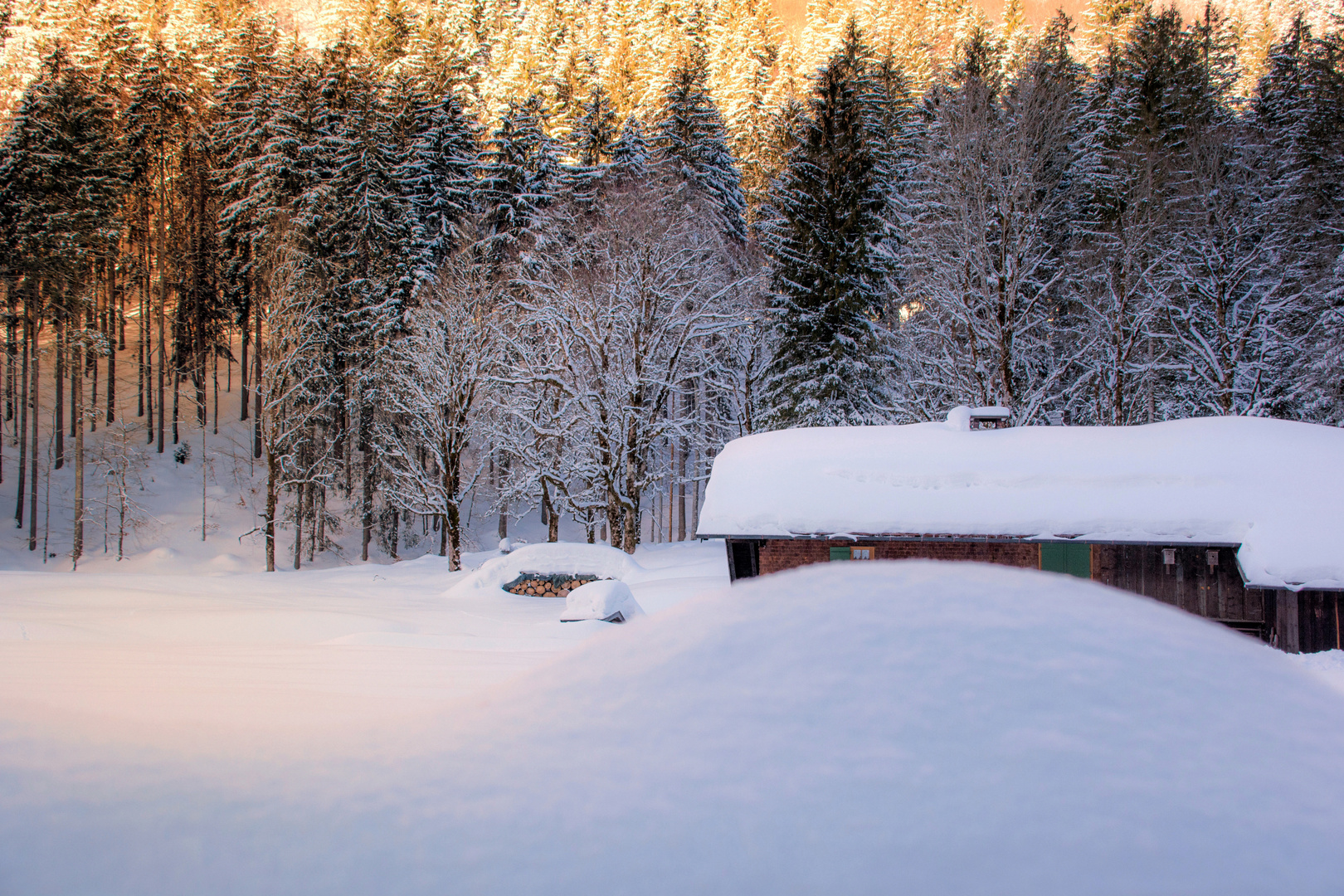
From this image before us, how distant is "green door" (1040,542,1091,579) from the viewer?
12711 millimetres

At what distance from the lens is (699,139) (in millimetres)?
30844

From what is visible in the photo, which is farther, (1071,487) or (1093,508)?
(1071,487)

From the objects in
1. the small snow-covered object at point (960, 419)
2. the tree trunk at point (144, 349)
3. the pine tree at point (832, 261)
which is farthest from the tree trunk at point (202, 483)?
the small snow-covered object at point (960, 419)

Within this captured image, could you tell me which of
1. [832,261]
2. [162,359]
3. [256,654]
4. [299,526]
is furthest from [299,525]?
[832,261]

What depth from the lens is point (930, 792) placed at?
62.6 inches

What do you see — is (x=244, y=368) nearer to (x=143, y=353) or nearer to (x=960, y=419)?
(x=143, y=353)

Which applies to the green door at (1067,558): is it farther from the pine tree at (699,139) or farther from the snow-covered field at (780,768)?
the pine tree at (699,139)

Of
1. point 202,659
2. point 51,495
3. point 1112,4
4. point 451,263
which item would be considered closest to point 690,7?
point 1112,4

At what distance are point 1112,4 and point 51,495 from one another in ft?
167

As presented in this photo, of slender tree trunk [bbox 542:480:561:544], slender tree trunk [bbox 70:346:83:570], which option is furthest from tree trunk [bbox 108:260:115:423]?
slender tree trunk [bbox 542:480:561:544]

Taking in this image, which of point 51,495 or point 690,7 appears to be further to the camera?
point 690,7

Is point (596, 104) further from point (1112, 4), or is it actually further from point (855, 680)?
point (855, 680)

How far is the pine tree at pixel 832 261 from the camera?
23375 millimetres

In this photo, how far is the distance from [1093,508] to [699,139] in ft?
82.2
